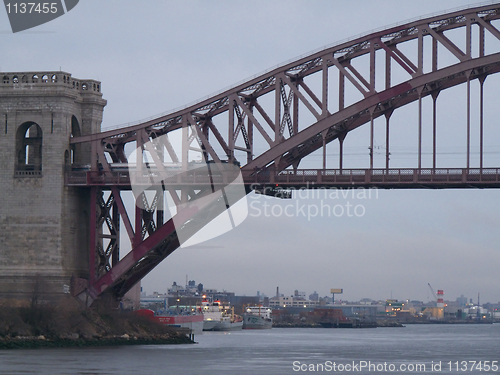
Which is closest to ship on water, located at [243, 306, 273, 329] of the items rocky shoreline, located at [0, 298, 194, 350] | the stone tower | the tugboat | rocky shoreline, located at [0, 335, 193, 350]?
the tugboat

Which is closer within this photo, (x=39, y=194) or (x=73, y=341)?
(x=73, y=341)

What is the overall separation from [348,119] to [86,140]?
20.3m

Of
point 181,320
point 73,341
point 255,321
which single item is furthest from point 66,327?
point 255,321

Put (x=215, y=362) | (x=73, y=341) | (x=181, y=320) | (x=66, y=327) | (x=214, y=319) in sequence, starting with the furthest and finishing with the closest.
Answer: (x=214, y=319) < (x=181, y=320) < (x=66, y=327) < (x=73, y=341) < (x=215, y=362)

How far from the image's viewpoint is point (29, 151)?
74500 millimetres

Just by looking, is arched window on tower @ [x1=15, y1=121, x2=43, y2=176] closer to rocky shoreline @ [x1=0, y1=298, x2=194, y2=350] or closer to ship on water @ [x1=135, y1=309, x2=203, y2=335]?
rocky shoreline @ [x1=0, y1=298, x2=194, y2=350]

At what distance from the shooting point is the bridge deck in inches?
2539

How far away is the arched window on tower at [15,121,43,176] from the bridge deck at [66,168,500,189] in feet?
16.6

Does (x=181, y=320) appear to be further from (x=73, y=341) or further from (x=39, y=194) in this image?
(x=73, y=341)

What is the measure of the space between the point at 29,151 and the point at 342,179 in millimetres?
25500

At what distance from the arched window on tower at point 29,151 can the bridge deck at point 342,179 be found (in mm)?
5059

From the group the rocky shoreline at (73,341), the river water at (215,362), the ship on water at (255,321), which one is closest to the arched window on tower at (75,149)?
the rocky shoreline at (73,341)

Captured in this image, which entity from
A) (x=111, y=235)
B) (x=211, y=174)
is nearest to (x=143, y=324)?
(x=111, y=235)

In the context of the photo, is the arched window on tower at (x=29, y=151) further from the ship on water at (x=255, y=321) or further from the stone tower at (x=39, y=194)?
the ship on water at (x=255, y=321)
